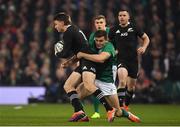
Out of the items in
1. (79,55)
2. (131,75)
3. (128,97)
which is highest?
(79,55)

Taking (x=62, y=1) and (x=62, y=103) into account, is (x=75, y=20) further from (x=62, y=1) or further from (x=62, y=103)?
(x=62, y=103)

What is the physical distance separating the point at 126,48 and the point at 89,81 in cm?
288

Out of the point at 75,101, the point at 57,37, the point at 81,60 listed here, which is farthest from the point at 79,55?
the point at 57,37

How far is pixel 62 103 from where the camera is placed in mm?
22594

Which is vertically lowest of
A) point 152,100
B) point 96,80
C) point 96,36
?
point 152,100

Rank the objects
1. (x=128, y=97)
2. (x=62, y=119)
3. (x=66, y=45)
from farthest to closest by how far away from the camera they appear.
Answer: (x=128, y=97)
(x=62, y=119)
(x=66, y=45)

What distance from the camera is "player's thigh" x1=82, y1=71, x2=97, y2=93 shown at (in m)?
12.1

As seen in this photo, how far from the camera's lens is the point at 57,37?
Result: 2467cm

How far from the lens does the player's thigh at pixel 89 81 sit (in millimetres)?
12125

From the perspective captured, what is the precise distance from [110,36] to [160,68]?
356 inches

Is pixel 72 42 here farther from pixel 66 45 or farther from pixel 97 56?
pixel 97 56

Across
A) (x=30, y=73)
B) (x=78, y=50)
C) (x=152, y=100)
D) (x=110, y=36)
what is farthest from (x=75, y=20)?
(x=78, y=50)

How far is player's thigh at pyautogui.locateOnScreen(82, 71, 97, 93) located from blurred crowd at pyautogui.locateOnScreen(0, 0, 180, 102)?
9748 millimetres

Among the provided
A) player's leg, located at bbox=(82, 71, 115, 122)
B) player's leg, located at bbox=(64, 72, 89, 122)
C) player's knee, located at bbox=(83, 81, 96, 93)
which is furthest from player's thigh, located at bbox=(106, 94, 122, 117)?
player's leg, located at bbox=(64, 72, 89, 122)
